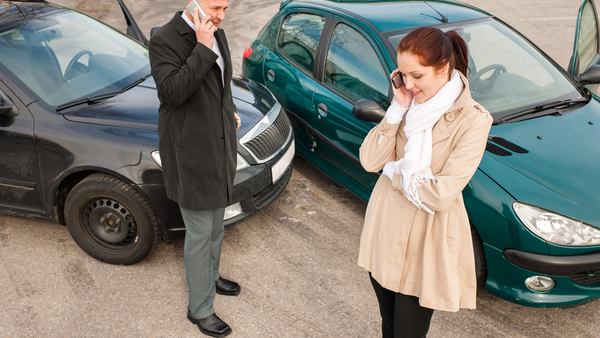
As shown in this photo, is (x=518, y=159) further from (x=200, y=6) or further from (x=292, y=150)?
(x=200, y=6)

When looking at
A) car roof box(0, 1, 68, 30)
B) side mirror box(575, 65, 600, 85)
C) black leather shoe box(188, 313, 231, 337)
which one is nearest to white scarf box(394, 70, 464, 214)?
black leather shoe box(188, 313, 231, 337)

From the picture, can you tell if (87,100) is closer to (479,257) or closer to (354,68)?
(354,68)

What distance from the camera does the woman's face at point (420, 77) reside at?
167 cm

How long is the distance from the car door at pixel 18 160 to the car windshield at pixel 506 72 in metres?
2.51

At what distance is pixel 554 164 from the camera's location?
108 inches

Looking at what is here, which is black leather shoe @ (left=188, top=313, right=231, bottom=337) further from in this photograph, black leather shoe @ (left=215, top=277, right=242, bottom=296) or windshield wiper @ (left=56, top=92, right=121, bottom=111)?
windshield wiper @ (left=56, top=92, right=121, bottom=111)

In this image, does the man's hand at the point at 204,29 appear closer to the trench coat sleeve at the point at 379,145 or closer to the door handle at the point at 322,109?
the trench coat sleeve at the point at 379,145

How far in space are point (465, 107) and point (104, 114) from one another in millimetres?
2285

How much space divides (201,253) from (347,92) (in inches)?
68.2

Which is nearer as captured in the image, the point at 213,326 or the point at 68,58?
the point at 213,326

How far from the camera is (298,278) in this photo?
3.12 metres

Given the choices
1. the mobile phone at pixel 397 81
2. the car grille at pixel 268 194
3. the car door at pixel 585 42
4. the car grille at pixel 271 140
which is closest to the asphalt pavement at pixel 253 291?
the car grille at pixel 268 194

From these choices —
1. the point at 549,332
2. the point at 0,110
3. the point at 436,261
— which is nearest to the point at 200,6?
the point at 436,261

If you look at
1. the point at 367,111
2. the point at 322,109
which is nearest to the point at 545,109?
the point at 367,111
